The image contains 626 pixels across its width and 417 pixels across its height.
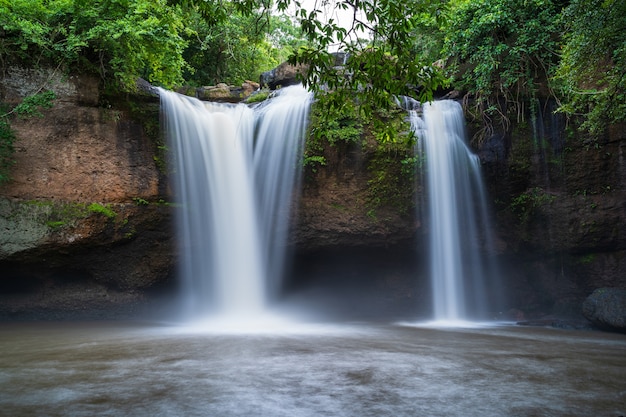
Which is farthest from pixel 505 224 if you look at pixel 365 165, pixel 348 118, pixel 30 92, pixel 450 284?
pixel 30 92

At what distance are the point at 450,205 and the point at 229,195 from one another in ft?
17.4

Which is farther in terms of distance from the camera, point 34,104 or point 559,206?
point 559,206

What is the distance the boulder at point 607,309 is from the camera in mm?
9406

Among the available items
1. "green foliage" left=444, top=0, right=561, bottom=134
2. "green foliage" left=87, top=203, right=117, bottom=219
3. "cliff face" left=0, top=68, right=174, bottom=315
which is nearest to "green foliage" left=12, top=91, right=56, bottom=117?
"cliff face" left=0, top=68, right=174, bottom=315

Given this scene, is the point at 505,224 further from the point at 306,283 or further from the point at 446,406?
the point at 446,406

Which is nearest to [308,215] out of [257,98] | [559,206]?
[257,98]

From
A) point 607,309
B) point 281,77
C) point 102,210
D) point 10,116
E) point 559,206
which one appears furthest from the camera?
point 281,77

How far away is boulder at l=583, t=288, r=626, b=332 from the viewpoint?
9.41 m

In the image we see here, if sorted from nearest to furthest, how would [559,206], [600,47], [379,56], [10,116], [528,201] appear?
[379,56], [600,47], [10,116], [559,206], [528,201]

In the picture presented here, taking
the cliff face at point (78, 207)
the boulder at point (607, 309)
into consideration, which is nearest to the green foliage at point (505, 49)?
the boulder at point (607, 309)

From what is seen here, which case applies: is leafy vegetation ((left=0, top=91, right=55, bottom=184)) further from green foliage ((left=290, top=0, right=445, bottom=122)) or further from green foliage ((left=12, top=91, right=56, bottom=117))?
green foliage ((left=290, top=0, right=445, bottom=122))

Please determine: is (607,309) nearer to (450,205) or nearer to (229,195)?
(450,205)

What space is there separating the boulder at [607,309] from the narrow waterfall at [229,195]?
267 inches

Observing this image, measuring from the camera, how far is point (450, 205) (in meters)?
12.0
